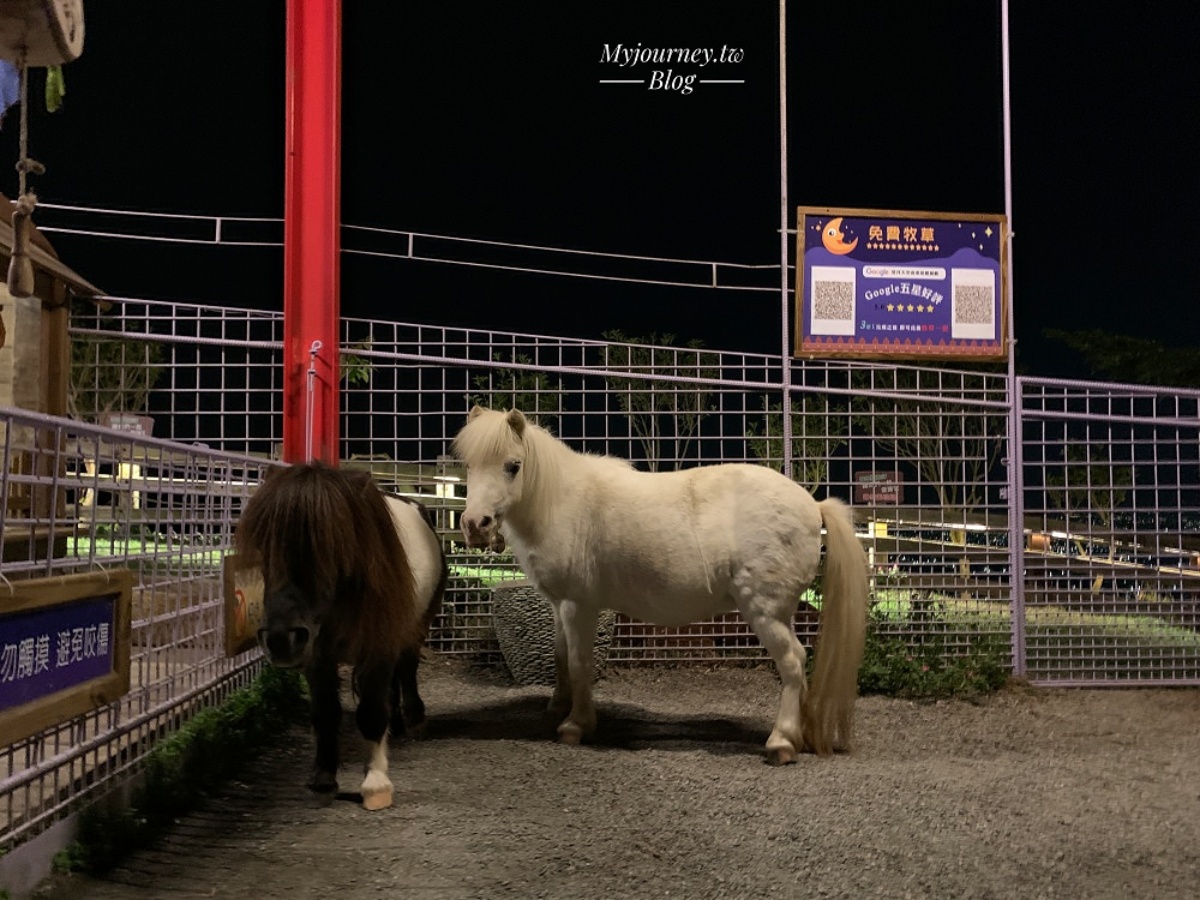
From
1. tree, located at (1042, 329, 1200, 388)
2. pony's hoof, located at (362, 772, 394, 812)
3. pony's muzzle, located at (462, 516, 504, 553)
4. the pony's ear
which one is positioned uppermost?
tree, located at (1042, 329, 1200, 388)

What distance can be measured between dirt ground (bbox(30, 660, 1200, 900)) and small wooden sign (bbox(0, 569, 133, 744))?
0.54 metres

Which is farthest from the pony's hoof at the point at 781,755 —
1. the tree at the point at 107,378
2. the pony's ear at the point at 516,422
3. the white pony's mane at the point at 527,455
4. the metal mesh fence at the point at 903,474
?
the tree at the point at 107,378

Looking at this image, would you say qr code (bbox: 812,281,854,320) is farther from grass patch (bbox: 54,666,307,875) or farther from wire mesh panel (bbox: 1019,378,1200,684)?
grass patch (bbox: 54,666,307,875)

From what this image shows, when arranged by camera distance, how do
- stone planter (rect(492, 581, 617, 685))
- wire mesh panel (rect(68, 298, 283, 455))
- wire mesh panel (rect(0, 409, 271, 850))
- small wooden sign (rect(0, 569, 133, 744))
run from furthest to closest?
wire mesh panel (rect(68, 298, 283, 455)) → stone planter (rect(492, 581, 617, 685)) → wire mesh panel (rect(0, 409, 271, 850)) → small wooden sign (rect(0, 569, 133, 744))

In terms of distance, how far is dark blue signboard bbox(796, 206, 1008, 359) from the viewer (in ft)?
22.7

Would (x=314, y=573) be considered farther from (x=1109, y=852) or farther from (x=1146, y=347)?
(x=1146, y=347)

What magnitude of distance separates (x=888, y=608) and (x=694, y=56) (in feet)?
18.4

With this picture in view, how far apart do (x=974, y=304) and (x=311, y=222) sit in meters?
4.62

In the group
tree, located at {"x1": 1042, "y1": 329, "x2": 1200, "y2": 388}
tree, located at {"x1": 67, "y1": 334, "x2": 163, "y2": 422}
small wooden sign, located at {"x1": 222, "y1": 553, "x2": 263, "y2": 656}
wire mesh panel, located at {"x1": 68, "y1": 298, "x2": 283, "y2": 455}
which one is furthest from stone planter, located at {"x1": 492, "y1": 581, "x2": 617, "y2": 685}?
tree, located at {"x1": 1042, "y1": 329, "x2": 1200, "y2": 388}

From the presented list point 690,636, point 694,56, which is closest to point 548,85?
point 694,56

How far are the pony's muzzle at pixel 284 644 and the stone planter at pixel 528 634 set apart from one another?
3.29m

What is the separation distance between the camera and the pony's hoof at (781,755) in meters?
4.58

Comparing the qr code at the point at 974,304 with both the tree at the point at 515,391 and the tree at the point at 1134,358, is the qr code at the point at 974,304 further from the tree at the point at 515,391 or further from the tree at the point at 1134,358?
the tree at the point at 1134,358

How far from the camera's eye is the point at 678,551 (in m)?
4.88
